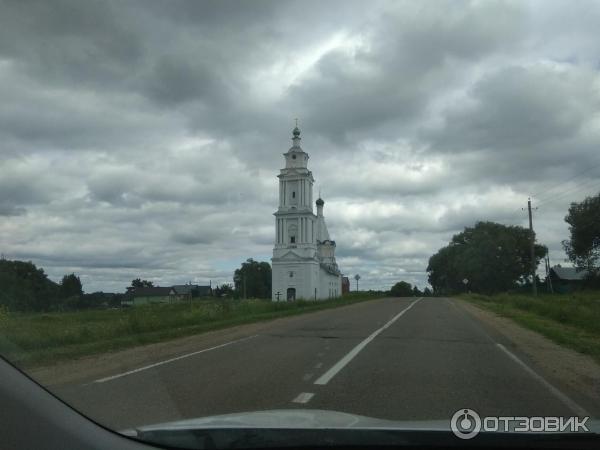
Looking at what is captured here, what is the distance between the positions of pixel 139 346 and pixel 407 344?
6857 millimetres

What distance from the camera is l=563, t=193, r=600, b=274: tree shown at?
75312 millimetres

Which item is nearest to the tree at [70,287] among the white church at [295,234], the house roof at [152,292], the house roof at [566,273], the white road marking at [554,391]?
the white church at [295,234]

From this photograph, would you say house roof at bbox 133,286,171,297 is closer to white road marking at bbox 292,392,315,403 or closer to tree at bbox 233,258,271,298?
tree at bbox 233,258,271,298

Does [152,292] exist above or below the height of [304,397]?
above

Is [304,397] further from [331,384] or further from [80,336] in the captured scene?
[80,336]

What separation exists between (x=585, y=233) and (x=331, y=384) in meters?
75.7

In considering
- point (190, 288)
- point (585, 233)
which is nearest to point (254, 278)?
point (190, 288)

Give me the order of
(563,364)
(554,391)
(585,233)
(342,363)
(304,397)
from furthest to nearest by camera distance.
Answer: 1. (585,233)
2. (563,364)
3. (342,363)
4. (554,391)
5. (304,397)

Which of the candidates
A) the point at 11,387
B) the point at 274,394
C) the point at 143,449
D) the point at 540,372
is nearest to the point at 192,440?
the point at 143,449

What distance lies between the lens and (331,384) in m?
9.40

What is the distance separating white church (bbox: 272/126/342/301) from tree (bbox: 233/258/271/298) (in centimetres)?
5307

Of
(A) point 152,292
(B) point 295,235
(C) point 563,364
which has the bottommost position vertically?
(C) point 563,364

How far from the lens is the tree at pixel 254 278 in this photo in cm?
14812

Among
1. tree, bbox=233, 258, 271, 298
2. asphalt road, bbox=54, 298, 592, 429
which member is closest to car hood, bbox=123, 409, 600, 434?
asphalt road, bbox=54, 298, 592, 429
